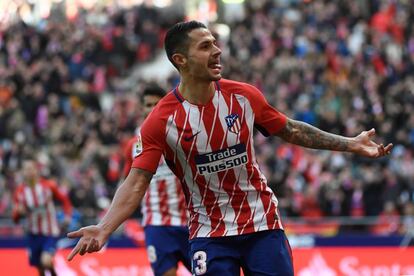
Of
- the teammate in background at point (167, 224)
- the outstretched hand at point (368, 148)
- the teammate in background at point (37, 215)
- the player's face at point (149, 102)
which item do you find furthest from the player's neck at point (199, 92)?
the teammate in background at point (37, 215)

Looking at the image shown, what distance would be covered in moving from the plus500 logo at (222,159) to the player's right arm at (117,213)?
1.18 ft

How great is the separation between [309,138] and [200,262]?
1.10m

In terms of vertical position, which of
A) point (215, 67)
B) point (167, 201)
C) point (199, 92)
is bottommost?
point (167, 201)

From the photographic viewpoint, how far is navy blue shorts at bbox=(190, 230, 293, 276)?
7.26m

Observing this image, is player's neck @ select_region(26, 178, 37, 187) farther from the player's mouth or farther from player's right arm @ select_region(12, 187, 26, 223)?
the player's mouth

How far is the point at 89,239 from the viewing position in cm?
684

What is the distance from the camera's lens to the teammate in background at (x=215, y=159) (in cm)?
728

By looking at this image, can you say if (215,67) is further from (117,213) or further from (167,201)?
(167,201)

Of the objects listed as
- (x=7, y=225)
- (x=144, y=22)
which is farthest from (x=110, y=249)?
(x=144, y=22)

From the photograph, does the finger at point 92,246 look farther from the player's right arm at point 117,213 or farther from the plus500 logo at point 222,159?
the plus500 logo at point 222,159

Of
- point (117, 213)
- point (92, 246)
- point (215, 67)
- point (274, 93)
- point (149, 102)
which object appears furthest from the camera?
point (274, 93)

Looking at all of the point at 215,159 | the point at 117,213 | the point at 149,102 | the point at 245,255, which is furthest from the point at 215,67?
the point at 149,102

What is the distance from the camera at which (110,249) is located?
55.2ft

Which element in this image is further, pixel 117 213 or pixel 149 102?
pixel 149 102
